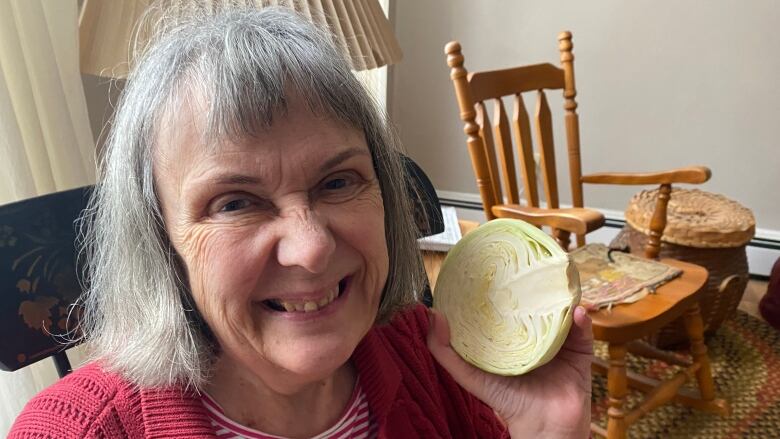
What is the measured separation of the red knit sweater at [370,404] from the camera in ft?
1.94

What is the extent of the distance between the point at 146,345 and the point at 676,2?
2.37 meters

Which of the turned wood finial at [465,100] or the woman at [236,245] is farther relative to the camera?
the turned wood finial at [465,100]

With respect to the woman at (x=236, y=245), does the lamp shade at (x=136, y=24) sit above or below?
above

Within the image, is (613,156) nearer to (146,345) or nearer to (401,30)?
(401,30)

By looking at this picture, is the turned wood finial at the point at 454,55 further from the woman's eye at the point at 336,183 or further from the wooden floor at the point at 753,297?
the wooden floor at the point at 753,297

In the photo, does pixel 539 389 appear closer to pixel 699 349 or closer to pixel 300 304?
pixel 300 304

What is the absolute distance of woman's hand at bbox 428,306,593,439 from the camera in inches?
28.9

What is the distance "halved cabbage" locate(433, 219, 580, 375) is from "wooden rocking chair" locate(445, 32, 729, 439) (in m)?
0.69

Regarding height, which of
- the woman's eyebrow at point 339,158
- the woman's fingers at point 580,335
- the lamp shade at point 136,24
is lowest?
the woman's fingers at point 580,335

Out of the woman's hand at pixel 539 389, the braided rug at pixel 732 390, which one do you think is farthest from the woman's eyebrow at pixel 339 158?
the braided rug at pixel 732 390

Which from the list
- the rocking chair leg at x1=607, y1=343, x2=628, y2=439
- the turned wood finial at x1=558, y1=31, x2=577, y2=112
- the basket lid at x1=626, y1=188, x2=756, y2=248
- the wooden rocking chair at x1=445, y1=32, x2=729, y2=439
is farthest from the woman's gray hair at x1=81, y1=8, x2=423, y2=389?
the basket lid at x1=626, y1=188, x2=756, y2=248

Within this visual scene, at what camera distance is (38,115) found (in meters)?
0.88

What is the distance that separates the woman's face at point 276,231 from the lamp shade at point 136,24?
252mm

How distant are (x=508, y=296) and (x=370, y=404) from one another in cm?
22
